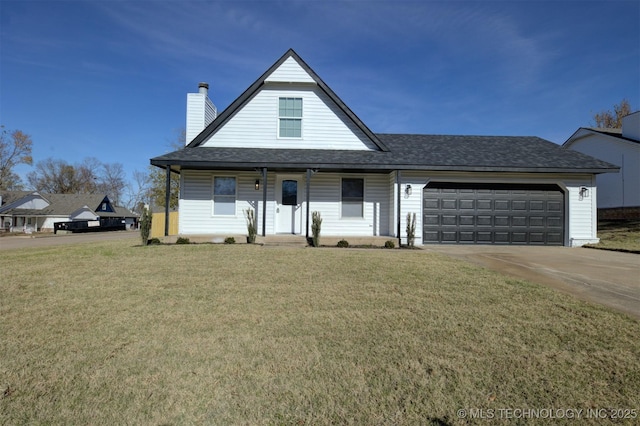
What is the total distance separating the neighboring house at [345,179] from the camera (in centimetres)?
1299

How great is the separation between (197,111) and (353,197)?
7.56m

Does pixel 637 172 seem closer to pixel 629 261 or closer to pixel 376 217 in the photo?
pixel 629 261

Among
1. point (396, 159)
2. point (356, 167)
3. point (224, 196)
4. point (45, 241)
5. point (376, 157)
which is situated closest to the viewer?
point (356, 167)

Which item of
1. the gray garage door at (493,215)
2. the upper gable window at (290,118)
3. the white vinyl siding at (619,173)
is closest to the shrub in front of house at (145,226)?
the upper gable window at (290,118)

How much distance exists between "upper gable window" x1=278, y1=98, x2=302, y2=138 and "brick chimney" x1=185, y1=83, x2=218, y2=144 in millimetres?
3345

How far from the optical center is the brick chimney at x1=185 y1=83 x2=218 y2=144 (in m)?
14.7

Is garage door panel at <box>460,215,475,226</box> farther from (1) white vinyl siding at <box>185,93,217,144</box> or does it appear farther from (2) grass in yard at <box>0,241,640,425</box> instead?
(1) white vinyl siding at <box>185,93,217,144</box>

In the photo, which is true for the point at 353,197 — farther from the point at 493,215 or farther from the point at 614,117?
the point at 614,117

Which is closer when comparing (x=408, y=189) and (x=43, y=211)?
(x=408, y=189)

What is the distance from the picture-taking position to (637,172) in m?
18.4

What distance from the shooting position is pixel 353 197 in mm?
14180

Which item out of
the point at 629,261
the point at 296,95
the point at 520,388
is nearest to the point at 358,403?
the point at 520,388

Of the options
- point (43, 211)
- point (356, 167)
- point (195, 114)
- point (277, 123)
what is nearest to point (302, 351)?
point (356, 167)

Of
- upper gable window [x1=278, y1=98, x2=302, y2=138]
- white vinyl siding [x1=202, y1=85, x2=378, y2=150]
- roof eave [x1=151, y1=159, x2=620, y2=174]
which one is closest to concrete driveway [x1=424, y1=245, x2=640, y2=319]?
roof eave [x1=151, y1=159, x2=620, y2=174]
